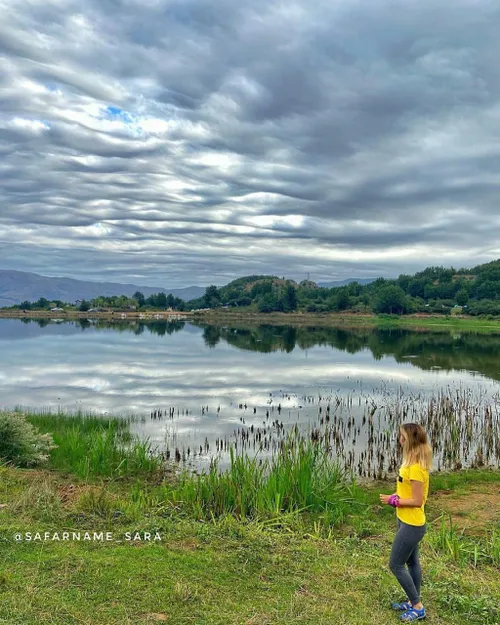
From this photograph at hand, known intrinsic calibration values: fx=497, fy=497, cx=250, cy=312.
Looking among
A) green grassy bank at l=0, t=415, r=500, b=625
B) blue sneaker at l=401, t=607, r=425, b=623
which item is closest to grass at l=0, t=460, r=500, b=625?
green grassy bank at l=0, t=415, r=500, b=625

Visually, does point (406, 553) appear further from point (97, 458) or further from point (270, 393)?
point (270, 393)

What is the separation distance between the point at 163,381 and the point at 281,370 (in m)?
8.75

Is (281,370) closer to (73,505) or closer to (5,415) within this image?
(5,415)

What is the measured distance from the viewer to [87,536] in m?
6.36

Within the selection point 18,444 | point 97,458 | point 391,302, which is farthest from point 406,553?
point 391,302

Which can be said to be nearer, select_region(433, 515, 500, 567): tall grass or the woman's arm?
the woman's arm

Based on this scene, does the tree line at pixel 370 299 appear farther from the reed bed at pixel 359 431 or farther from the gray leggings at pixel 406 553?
the gray leggings at pixel 406 553

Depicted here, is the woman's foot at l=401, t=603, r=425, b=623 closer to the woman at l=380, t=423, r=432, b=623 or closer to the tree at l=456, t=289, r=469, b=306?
the woman at l=380, t=423, r=432, b=623

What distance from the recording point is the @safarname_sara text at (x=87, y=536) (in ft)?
20.2

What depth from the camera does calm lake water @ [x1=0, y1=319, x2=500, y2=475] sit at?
15578mm

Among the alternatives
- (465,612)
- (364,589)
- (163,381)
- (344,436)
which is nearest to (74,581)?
(364,589)

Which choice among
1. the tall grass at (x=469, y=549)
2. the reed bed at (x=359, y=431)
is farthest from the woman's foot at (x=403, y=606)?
the reed bed at (x=359, y=431)

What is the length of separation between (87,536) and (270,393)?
18.5 metres

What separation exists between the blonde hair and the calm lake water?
8748 mm
